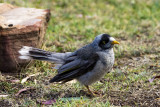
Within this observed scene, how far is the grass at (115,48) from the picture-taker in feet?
17.1

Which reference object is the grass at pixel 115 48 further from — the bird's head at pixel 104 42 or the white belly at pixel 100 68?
the bird's head at pixel 104 42

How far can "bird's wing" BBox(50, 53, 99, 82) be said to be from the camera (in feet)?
17.1

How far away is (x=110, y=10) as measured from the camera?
34.4ft

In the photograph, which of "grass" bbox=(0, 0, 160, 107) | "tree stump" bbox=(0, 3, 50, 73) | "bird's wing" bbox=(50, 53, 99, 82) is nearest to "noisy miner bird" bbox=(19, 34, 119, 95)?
"bird's wing" bbox=(50, 53, 99, 82)

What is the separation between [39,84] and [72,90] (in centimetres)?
66

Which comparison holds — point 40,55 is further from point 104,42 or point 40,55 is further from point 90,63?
point 104,42

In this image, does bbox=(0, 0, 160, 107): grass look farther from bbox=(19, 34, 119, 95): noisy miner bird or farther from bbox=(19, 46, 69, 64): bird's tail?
bbox=(19, 46, 69, 64): bird's tail

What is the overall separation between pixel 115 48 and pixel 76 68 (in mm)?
2529

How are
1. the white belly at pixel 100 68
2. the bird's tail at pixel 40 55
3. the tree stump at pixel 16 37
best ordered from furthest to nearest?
the tree stump at pixel 16 37 < the bird's tail at pixel 40 55 < the white belly at pixel 100 68

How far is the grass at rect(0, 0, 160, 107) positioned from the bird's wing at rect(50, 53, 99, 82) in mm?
344

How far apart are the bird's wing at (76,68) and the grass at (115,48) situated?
34 centimetres

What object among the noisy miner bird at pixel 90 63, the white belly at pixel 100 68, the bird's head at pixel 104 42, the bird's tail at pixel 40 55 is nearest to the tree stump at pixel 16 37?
the bird's tail at pixel 40 55

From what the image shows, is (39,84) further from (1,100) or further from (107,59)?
(107,59)

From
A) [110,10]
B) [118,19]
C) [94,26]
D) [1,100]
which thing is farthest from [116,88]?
[110,10]
